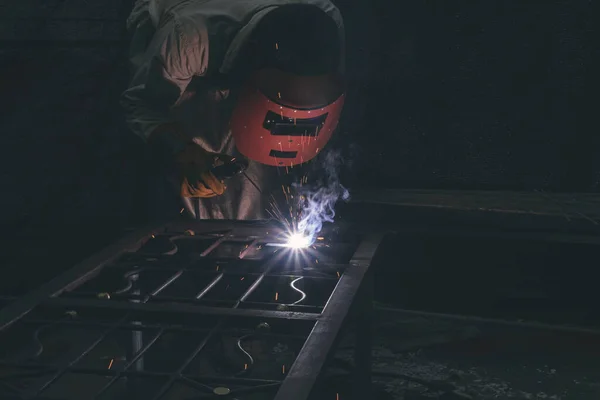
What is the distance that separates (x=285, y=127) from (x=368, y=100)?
1825 mm

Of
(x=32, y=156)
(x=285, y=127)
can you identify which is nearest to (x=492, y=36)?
(x=285, y=127)

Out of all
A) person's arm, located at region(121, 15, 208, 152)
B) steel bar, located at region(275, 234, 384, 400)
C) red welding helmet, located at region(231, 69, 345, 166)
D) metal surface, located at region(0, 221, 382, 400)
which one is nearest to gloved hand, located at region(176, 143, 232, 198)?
metal surface, located at region(0, 221, 382, 400)

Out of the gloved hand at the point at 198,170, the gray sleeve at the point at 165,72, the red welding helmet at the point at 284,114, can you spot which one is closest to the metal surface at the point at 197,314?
the gloved hand at the point at 198,170

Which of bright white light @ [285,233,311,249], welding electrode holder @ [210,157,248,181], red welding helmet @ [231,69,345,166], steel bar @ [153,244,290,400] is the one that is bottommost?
bright white light @ [285,233,311,249]

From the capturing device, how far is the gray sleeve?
9.73 feet

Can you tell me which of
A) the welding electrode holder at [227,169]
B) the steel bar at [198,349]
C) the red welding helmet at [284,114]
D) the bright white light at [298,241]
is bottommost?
the bright white light at [298,241]

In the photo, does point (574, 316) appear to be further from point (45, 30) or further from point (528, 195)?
point (45, 30)

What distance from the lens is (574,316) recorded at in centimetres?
426

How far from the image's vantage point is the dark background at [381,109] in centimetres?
449

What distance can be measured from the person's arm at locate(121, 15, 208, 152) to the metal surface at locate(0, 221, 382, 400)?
0.53 m

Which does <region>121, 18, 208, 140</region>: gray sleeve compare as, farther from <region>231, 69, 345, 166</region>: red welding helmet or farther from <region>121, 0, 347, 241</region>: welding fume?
<region>231, 69, 345, 166</region>: red welding helmet

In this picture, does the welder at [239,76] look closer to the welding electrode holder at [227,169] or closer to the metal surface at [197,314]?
the welding electrode holder at [227,169]

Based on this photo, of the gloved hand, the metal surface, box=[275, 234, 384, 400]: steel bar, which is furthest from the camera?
the gloved hand

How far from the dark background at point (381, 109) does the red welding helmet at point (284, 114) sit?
5.27 feet
